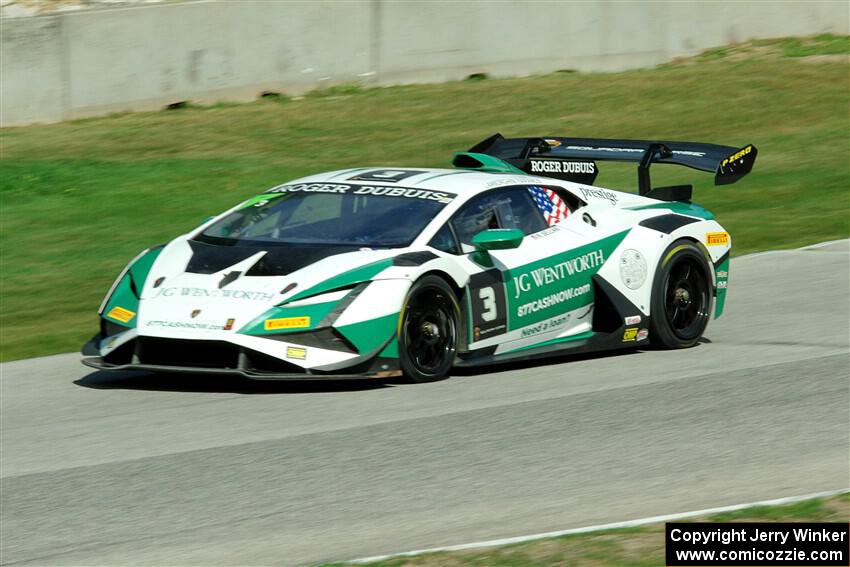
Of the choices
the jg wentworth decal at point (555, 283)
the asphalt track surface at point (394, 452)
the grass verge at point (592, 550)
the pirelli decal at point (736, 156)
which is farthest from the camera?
the pirelli decal at point (736, 156)

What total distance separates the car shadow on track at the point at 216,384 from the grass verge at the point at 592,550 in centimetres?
351

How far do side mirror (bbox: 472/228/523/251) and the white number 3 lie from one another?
0.89 feet

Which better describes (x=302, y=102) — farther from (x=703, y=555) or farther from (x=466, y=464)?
(x=703, y=555)

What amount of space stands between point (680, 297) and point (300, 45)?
13.7 meters

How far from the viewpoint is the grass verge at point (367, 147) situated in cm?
1580

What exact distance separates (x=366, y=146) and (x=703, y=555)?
16.6m

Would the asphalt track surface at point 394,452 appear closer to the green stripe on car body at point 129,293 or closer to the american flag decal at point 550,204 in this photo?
the green stripe on car body at point 129,293

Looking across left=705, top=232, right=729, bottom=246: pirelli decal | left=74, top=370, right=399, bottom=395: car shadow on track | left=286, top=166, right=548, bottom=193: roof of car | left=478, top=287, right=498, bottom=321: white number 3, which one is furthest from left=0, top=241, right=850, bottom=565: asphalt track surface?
left=286, top=166, right=548, bottom=193: roof of car

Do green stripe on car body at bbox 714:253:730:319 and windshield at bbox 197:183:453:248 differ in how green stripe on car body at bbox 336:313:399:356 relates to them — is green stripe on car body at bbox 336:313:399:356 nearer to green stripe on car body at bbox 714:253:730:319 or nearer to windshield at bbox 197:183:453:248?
windshield at bbox 197:183:453:248

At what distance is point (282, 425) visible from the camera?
7.94 meters

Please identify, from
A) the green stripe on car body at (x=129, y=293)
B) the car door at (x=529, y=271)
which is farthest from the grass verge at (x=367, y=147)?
the car door at (x=529, y=271)

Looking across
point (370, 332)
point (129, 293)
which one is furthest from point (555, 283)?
point (129, 293)

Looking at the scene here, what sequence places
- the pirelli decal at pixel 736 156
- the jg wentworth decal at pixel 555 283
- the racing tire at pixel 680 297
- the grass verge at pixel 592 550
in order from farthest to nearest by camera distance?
the pirelli decal at pixel 736 156 → the racing tire at pixel 680 297 → the jg wentworth decal at pixel 555 283 → the grass verge at pixel 592 550

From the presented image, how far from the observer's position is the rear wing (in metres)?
11.0
